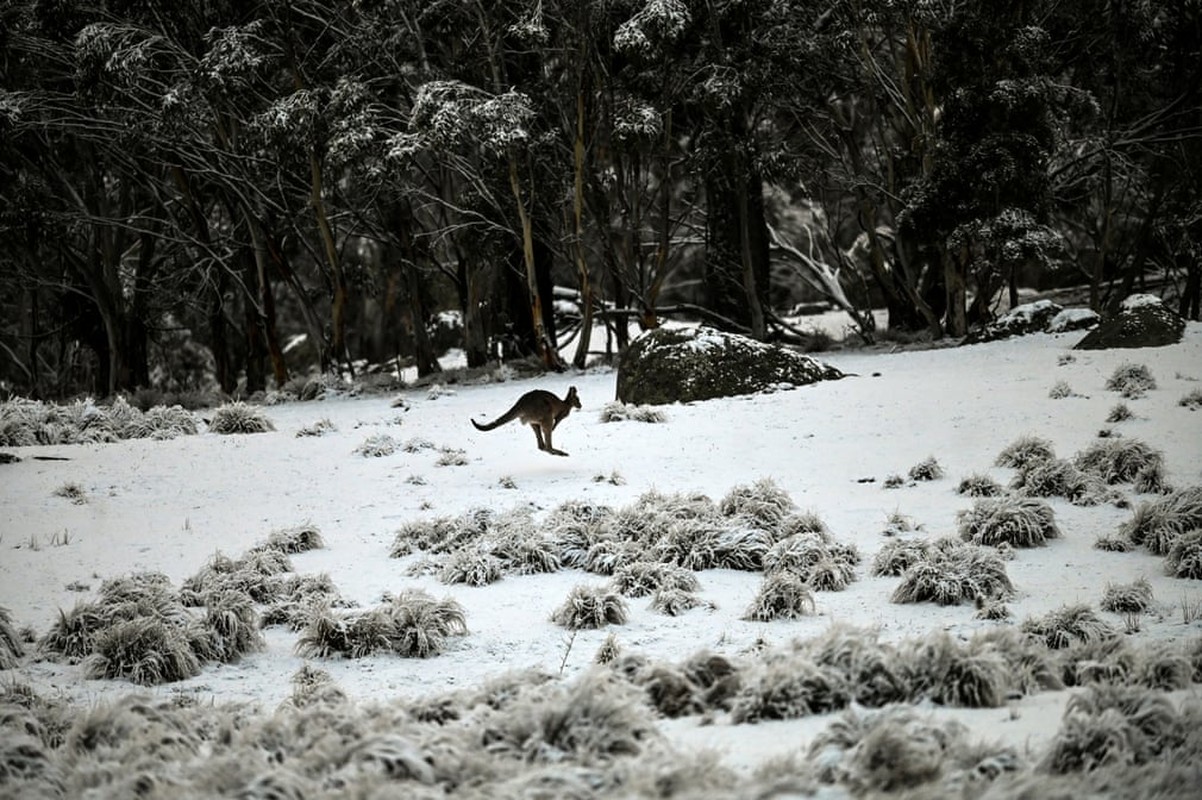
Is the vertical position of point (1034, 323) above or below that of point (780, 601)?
→ above

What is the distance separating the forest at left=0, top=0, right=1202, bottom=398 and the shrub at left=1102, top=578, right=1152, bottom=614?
1167 centimetres

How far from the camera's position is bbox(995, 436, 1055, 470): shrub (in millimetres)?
11703

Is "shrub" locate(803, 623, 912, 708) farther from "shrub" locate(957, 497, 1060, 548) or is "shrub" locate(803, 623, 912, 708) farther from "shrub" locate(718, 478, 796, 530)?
"shrub" locate(718, 478, 796, 530)

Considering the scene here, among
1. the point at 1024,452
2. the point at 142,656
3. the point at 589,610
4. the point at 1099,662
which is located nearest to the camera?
the point at 1099,662

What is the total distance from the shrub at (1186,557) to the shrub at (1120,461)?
2428 mm

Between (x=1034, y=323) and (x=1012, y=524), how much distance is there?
10.9 metres

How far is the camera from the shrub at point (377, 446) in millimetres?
14016

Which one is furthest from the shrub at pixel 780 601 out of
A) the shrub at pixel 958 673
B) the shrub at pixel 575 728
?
the shrub at pixel 575 728

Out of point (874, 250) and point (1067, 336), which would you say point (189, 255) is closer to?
point (874, 250)

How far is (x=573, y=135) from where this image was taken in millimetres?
21484

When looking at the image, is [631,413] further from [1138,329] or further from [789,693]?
[789,693]

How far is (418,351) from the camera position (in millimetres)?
23344

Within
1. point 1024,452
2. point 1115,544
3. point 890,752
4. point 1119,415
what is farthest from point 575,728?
point 1119,415

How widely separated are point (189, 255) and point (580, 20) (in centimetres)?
1216
